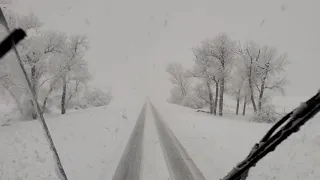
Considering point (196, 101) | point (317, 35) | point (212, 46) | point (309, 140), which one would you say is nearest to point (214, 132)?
point (309, 140)

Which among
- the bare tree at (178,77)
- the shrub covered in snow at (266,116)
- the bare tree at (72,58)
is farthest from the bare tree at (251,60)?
the bare tree at (178,77)

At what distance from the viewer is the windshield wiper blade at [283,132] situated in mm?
1375

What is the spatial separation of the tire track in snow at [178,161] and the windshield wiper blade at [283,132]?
10285 millimetres

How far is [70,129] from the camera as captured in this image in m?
21.3

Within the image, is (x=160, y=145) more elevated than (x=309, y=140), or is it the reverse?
(x=309, y=140)

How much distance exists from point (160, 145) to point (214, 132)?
6.54 metres

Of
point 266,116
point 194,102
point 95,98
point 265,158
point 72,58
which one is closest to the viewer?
point 265,158

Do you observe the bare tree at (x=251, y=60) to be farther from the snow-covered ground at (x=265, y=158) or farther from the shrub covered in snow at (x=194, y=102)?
the snow-covered ground at (x=265, y=158)

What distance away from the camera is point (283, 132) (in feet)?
4.90

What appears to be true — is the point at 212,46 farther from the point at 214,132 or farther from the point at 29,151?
the point at 29,151

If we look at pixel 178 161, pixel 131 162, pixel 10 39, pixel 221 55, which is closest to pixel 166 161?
pixel 178 161

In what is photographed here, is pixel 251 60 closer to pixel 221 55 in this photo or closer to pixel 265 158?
pixel 221 55

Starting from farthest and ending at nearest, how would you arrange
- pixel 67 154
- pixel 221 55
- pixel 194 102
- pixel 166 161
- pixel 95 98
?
pixel 95 98
pixel 194 102
pixel 221 55
pixel 67 154
pixel 166 161

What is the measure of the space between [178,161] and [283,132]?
13190 millimetres
